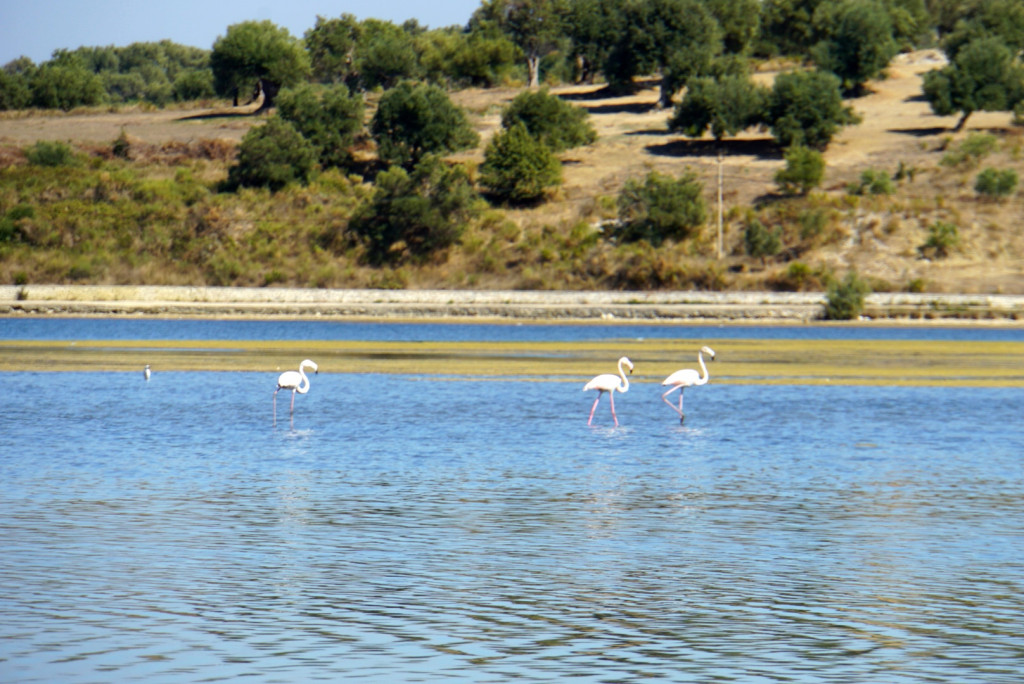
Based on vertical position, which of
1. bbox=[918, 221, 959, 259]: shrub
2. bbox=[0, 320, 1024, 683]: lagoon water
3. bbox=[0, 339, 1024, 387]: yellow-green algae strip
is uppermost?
bbox=[918, 221, 959, 259]: shrub

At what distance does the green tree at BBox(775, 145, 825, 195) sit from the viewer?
8381cm

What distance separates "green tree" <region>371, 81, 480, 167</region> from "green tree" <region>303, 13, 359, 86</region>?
4292 cm

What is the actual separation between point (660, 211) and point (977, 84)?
109ft

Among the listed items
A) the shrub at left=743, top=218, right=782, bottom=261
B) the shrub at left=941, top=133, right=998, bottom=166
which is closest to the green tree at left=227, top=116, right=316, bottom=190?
the shrub at left=743, top=218, right=782, bottom=261

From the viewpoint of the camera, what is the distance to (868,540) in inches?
598

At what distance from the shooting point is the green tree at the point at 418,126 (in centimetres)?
9456

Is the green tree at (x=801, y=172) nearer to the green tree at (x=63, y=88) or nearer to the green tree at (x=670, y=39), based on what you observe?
the green tree at (x=670, y=39)

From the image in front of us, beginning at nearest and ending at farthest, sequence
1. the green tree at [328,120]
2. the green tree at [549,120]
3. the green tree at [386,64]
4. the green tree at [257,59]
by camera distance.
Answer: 1. the green tree at [549,120]
2. the green tree at [328,120]
3. the green tree at [257,59]
4. the green tree at [386,64]

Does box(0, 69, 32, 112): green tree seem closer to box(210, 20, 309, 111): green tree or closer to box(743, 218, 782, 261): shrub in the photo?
box(210, 20, 309, 111): green tree

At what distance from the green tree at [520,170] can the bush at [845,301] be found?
27.1 m

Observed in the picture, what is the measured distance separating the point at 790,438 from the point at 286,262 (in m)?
59.6

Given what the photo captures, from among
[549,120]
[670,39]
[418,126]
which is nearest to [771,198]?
[549,120]

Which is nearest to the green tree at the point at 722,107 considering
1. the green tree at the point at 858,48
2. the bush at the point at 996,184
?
the green tree at the point at 858,48

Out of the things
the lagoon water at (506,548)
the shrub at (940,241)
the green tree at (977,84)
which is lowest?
the lagoon water at (506,548)
